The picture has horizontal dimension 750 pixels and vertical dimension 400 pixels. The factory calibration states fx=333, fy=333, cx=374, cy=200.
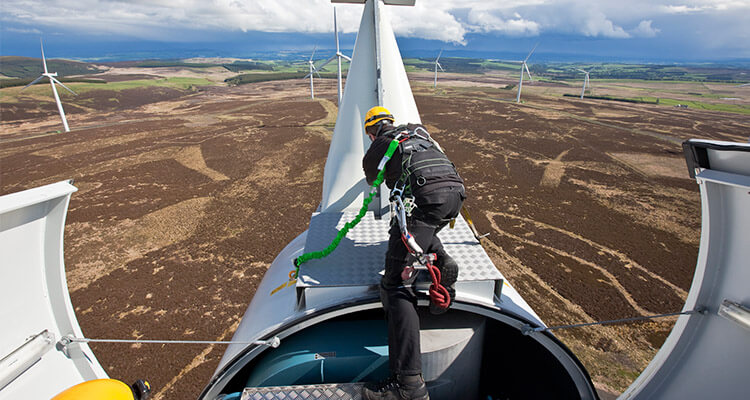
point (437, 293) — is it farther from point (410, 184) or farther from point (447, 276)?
point (410, 184)

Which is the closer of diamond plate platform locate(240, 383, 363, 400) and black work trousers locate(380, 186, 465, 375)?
black work trousers locate(380, 186, 465, 375)

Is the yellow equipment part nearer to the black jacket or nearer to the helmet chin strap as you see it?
the black jacket

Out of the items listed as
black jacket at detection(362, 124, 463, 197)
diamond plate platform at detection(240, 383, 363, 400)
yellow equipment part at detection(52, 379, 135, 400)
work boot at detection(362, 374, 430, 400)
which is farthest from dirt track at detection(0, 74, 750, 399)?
black jacket at detection(362, 124, 463, 197)

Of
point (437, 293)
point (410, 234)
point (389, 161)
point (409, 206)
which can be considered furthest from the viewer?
point (389, 161)

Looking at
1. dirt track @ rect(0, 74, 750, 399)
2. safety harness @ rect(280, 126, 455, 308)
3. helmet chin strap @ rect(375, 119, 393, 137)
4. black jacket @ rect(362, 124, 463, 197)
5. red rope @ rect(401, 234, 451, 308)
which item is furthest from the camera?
dirt track @ rect(0, 74, 750, 399)

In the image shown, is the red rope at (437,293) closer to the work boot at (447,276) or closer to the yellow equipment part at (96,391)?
the work boot at (447,276)

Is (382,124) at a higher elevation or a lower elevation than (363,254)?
higher

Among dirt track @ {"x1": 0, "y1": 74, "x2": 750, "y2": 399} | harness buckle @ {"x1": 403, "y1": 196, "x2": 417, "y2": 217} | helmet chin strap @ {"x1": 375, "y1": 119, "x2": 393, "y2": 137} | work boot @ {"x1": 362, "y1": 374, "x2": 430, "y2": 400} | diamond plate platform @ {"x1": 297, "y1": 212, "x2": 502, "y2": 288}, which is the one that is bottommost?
dirt track @ {"x1": 0, "y1": 74, "x2": 750, "y2": 399}

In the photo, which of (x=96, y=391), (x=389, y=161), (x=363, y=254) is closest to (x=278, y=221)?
(x=363, y=254)
